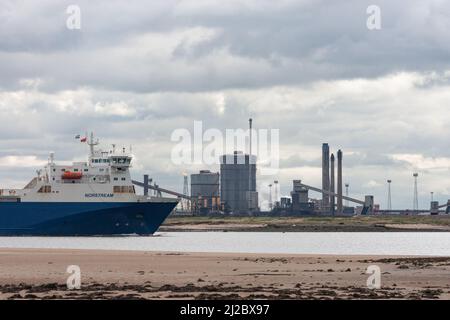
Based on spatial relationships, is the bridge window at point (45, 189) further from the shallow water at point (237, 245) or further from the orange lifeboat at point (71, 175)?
the shallow water at point (237, 245)

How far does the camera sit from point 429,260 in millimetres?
60594

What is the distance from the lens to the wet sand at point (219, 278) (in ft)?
127

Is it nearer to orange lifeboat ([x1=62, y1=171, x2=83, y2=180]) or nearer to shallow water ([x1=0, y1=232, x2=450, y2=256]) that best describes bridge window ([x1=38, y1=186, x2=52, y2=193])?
orange lifeboat ([x1=62, y1=171, x2=83, y2=180])

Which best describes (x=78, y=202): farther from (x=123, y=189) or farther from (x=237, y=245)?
(x=237, y=245)

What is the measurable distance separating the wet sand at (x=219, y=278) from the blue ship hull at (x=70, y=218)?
50.1 m

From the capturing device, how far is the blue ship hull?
381 ft

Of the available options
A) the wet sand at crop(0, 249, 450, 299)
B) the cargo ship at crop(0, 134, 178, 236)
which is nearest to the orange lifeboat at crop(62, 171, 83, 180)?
the cargo ship at crop(0, 134, 178, 236)

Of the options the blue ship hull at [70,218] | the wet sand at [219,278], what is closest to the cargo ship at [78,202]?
the blue ship hull at [70,218]

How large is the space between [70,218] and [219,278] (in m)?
71.9

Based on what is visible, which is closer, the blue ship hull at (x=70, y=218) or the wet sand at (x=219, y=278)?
the wet sand at (x=219, y=278)

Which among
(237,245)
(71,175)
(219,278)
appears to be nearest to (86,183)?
(71,175)

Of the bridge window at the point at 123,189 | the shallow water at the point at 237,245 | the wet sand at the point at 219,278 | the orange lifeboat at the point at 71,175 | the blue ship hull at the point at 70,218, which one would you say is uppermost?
the orange lifeboat at the point at 71,175
